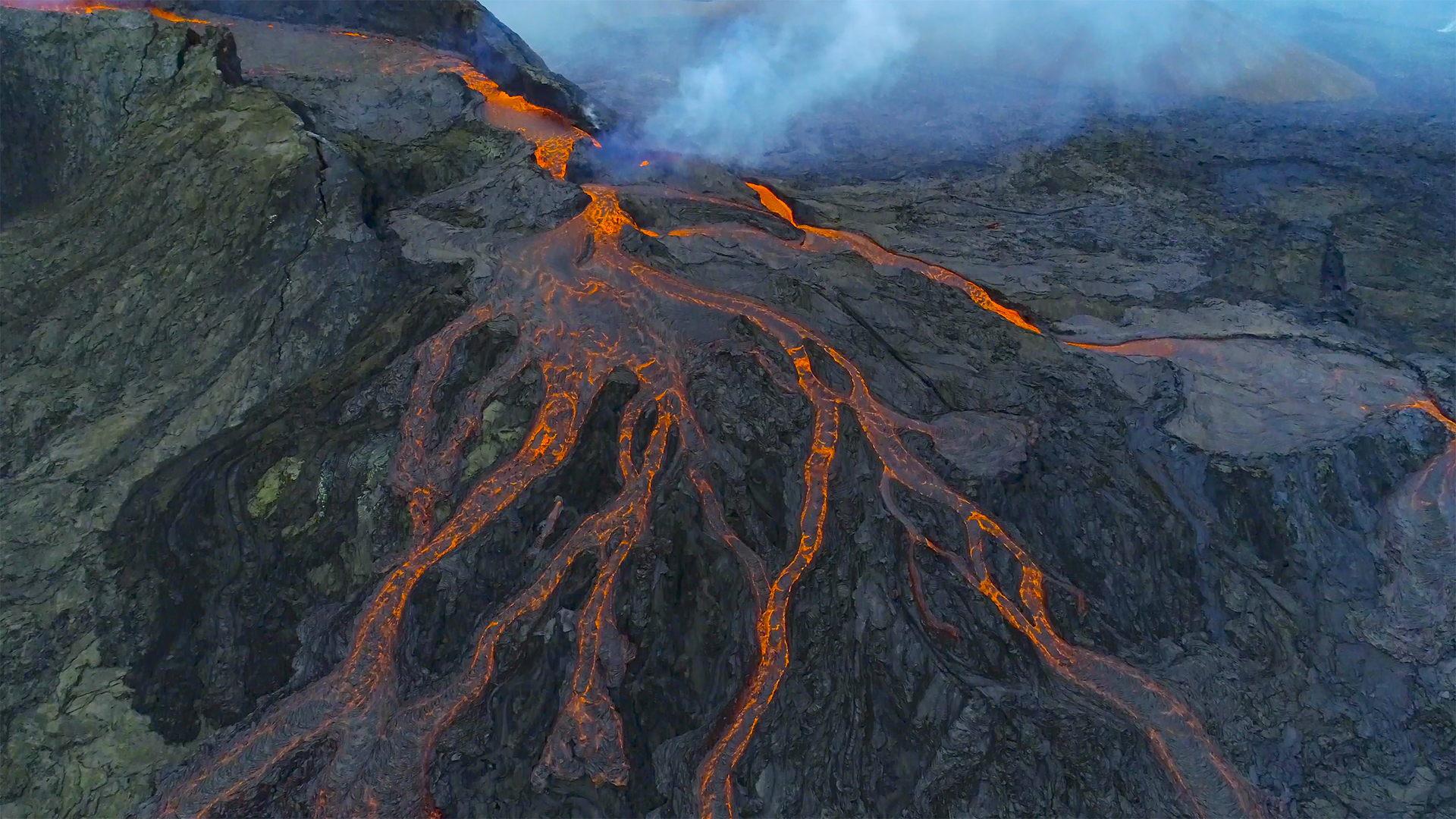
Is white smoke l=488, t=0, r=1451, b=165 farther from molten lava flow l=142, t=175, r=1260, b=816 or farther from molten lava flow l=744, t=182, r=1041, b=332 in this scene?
molten lava flow l=142, t=175, r=1260, b=816

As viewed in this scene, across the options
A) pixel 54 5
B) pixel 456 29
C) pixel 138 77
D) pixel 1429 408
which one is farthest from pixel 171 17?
pixel 1429 408

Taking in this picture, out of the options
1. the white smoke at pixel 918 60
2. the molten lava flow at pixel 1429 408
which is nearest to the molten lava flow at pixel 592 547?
the white smoke at pixel 918 60

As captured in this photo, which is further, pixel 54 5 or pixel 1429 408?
pixel 54 5

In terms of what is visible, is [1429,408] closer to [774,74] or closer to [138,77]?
[774,74]

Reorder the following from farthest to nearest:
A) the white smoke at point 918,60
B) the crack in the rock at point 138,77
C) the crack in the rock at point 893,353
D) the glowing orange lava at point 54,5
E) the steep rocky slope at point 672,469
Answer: the white smoke at point 918,60 → the glowing orange lava at point 54,5 → the crack in the rock at point 138,77 → the crack in the rock at point 893,353 → the steep rocky slope at point 672,469

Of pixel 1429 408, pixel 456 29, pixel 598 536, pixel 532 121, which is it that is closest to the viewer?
pixel 598 536

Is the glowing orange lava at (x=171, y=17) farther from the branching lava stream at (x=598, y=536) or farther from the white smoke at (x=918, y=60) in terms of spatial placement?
the branching lava stream at (x=598, y=536)
